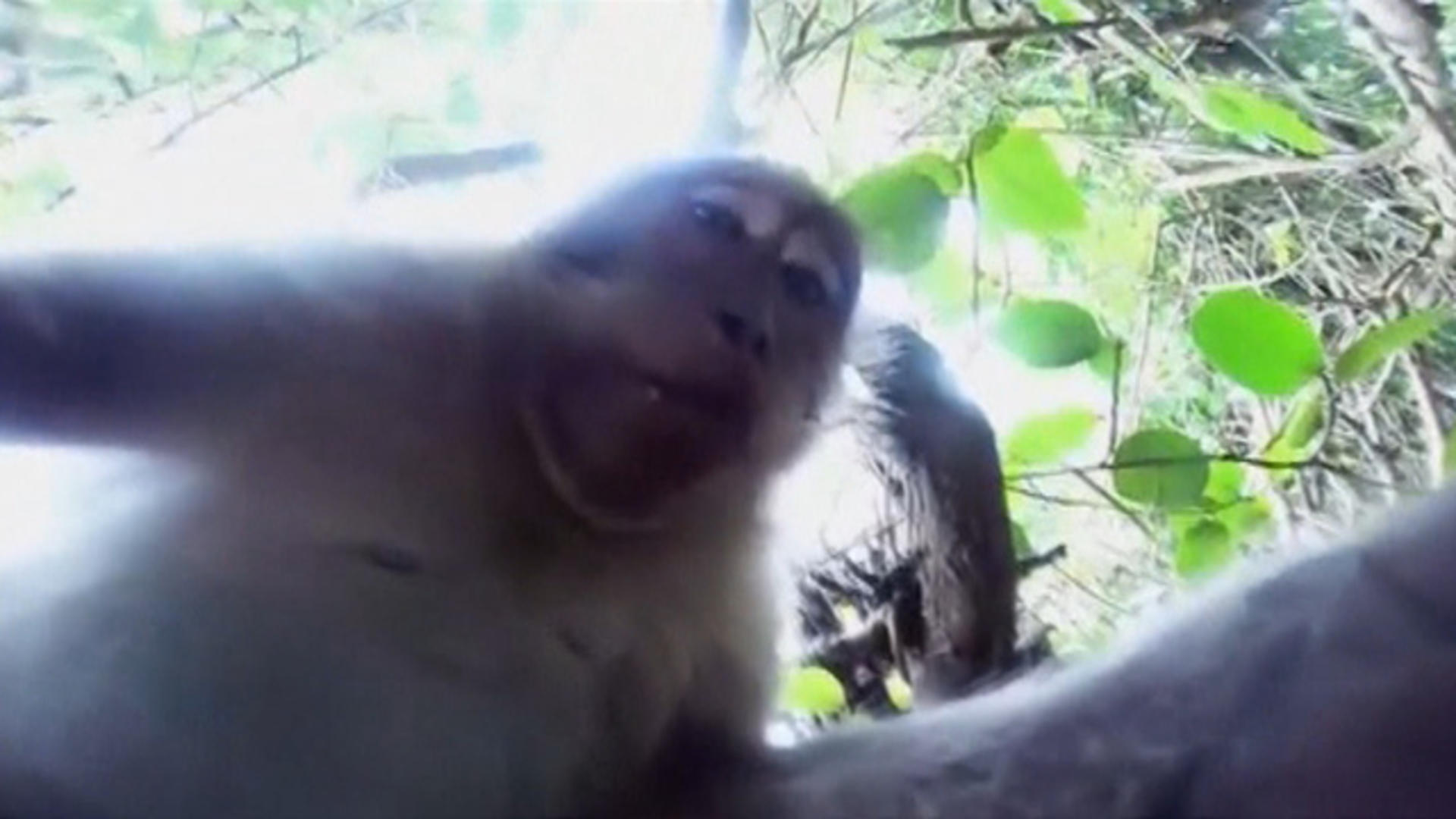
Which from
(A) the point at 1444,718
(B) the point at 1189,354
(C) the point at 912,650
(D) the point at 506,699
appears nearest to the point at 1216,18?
(B) the point at 1189,354

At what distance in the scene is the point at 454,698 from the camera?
0.80 metres

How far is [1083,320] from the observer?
1157mm

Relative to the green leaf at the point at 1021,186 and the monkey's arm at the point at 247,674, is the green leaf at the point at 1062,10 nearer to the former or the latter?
the green leaf at the point at 1021,186

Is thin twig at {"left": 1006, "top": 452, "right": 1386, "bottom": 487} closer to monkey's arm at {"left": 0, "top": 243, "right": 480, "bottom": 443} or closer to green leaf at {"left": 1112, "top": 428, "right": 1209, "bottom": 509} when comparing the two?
green leaf at {"left": 1112, "top": 428, "right": 1209, "bottom": 509}

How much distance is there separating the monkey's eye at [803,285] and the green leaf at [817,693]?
17 cm

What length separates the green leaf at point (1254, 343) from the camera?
1.14 metres

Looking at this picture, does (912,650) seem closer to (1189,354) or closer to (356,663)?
(356,663)

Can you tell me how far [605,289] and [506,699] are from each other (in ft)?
0.70

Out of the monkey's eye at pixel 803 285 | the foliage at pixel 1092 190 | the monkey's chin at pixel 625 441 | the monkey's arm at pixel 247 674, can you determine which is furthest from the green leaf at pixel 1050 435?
the monkey's arm at pixel 247 674

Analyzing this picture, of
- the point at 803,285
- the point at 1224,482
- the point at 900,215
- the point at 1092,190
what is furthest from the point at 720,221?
the point at 1092,190

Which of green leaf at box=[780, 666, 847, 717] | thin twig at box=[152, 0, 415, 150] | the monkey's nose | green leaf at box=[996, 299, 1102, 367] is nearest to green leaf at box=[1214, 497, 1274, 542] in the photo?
green leaf at box=[996, 299, 1102, 367]

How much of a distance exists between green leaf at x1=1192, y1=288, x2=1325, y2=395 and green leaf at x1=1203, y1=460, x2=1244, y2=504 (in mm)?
48

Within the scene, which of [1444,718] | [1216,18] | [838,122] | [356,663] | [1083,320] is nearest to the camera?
[1444,718]

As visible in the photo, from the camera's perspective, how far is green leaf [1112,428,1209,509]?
3.71 feet
